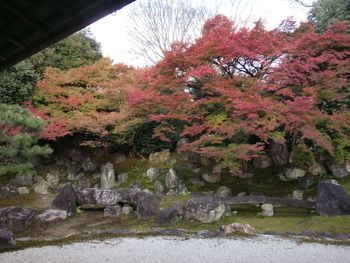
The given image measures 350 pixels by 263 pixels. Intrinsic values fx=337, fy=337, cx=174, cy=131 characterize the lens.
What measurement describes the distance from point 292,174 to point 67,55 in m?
11.2

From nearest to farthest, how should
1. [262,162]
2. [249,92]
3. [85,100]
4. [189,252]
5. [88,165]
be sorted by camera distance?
[189,252] → [249,92] → [262,162] → [85,100] → [88,165]

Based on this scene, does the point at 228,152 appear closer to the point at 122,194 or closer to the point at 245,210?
the point at 245,210

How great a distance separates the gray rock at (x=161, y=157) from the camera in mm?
12409

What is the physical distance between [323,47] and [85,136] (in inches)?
356

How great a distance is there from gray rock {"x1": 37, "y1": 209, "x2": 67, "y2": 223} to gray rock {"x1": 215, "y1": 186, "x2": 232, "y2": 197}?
433 centimetres

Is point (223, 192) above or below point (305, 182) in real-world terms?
below

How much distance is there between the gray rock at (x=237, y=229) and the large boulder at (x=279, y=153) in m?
A: 3.78

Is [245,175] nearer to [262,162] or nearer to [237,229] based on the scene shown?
[262,162]

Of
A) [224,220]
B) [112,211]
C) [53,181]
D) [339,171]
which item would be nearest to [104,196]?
[112,211]

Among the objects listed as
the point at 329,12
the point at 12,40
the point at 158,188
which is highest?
the point at 329,12

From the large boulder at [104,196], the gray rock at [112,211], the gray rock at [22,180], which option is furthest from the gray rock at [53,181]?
the gray rock at [112,211]

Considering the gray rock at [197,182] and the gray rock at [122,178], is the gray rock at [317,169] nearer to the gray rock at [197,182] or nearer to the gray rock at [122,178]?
the gray rock at [197,182]

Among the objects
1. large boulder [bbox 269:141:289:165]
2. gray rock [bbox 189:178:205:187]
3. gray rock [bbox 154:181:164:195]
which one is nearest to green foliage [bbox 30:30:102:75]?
gray rock [bbox 154:181:164:195]

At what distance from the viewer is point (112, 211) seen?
9.24 m
